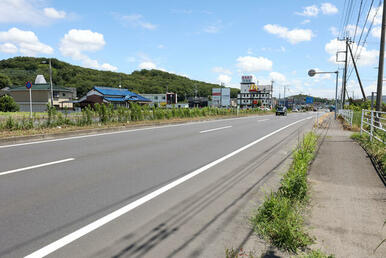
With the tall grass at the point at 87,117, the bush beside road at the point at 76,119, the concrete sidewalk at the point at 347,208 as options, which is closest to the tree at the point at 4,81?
the tall grass at the point at 87,117

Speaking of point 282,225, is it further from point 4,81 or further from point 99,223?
point 4,81

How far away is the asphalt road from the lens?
271 centimetres

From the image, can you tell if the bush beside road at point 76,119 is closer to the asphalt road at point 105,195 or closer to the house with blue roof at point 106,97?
the asphalt road at point 105,195

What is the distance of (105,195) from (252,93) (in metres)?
129

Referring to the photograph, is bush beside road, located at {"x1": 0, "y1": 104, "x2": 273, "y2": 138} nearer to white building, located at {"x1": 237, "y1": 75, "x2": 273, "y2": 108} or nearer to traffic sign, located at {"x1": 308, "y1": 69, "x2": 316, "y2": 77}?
traffic sign, located at {"x1": 308, "y1": 69, "x2": 316, "y2": 77}

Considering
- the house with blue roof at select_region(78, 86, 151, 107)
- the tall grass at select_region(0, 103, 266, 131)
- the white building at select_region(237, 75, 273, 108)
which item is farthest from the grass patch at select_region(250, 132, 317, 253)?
the white building at select_region(237, 75, 273, 108)

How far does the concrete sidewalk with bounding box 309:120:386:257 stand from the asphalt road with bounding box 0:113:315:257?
4.16 feet

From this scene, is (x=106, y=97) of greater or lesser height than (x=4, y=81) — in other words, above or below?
below

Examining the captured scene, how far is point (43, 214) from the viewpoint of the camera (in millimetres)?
3340

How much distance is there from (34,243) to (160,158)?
4.16m

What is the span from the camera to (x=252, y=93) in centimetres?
12762

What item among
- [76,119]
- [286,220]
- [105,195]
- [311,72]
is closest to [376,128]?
[286,220]

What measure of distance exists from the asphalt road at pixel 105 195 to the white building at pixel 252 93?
122 meters

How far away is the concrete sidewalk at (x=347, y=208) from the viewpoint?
8.82ft
